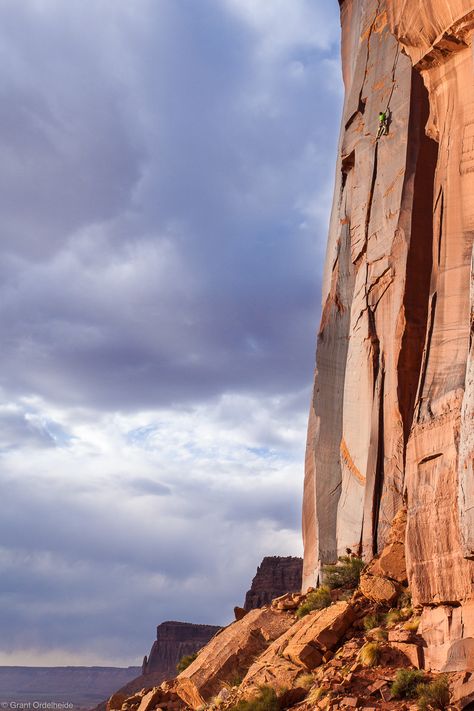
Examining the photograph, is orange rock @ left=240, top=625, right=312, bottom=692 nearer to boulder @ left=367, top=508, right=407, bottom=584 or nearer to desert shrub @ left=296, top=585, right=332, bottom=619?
desert shrub @ left=296, top=585, right=332, bottom=619

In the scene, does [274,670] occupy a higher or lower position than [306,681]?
higher

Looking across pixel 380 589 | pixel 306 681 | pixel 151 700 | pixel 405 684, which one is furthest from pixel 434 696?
pixel 151 700

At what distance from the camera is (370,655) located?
49.3ft

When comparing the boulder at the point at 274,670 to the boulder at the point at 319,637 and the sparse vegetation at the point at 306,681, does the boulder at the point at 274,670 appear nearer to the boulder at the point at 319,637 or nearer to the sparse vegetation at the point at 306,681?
the boulder at the point at 319,637

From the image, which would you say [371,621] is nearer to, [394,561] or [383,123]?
[394,561]

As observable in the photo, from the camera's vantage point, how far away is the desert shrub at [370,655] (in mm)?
14961

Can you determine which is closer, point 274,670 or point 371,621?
point 371,621

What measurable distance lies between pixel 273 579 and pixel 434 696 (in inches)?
2301

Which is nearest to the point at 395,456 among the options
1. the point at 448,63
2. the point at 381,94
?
the point at 448,63

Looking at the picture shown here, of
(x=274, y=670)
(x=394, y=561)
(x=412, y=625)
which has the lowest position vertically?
(x=274, y=670)

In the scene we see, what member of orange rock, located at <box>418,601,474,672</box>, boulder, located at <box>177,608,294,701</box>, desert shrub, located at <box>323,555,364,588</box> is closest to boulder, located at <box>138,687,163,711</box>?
boulder, located at <box>177,608,294,701</box>

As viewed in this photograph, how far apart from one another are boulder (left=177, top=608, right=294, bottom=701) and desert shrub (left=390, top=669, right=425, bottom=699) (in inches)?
278

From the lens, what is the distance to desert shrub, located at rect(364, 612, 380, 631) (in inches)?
664

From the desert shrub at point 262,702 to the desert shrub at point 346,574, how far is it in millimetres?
5613
